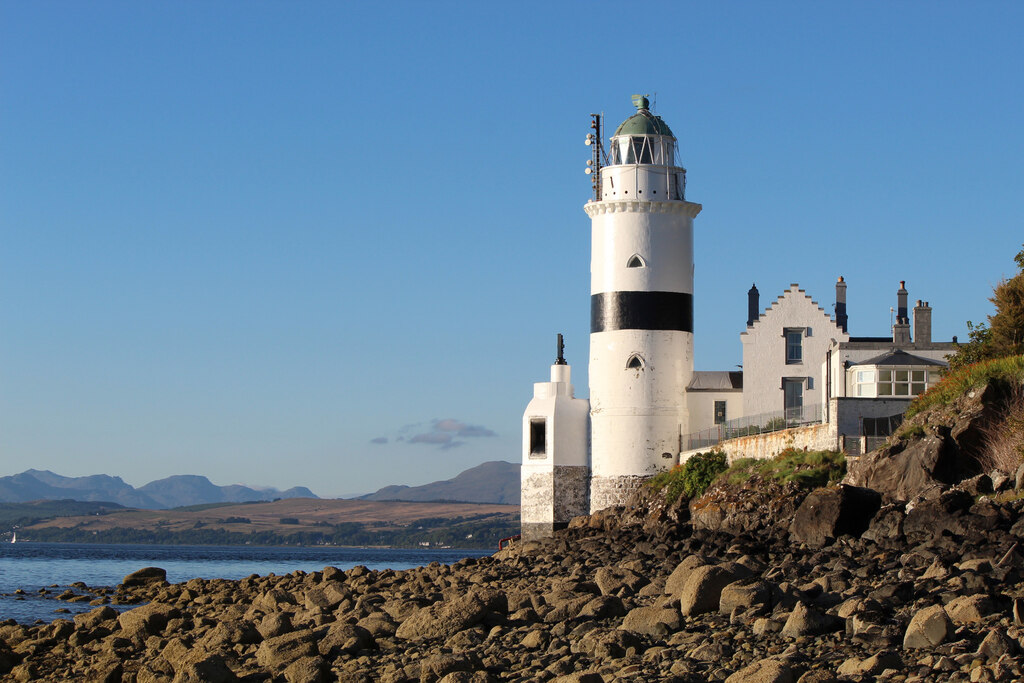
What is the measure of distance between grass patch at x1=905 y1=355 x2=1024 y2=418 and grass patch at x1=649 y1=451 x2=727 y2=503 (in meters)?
6.56

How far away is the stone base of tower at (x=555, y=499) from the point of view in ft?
131

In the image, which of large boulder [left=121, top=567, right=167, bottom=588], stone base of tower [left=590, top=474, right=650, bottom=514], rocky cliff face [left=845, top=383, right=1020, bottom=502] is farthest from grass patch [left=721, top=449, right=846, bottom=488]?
large boulder [left=121, top=567, right=167, bottom=588]

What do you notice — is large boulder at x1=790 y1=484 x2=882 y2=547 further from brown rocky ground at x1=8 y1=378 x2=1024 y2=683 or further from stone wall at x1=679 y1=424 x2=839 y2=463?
stone wall at x1=679 y1=424 x2=839 y2=463

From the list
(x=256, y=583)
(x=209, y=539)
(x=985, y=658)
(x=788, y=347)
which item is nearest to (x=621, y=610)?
(x=985, y=658)

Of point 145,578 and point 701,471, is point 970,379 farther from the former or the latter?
point 145,578

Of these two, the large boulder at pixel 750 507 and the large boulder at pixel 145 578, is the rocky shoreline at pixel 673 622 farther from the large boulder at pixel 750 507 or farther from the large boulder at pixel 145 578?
the large boulder at pixel 145 578

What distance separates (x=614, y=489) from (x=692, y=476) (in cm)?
346

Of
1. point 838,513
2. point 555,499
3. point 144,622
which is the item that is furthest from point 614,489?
point 144,622

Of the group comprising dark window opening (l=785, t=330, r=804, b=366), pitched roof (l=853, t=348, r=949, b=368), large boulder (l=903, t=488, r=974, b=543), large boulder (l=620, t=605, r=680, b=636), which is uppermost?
dark window opening (l=785, t=330, r=804, b=366)

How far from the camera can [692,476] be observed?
3625cm

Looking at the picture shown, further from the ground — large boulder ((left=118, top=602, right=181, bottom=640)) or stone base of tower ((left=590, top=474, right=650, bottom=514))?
stone base of tower ((left=590, top=474, right=650, bottom=514))

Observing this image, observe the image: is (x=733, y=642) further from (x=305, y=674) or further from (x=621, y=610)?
(x=305, y=674)

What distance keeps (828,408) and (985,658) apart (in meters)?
18.8

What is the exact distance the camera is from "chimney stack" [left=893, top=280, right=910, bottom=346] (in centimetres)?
3859
